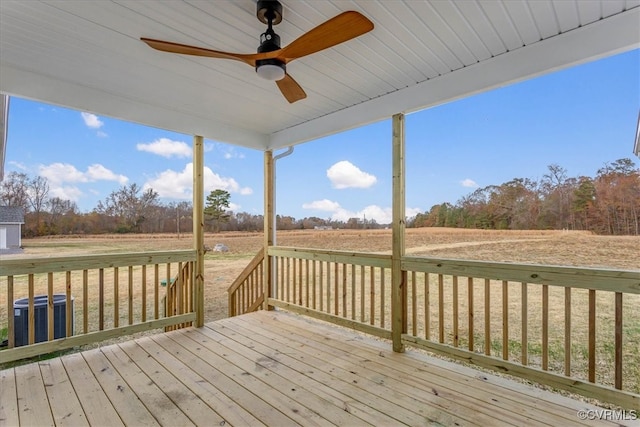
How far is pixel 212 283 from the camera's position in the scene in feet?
13.4

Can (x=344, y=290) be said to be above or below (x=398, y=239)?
below

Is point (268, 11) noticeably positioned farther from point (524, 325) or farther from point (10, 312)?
point (10, 312)

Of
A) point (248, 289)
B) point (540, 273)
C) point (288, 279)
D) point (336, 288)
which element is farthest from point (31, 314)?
point (540, 273)

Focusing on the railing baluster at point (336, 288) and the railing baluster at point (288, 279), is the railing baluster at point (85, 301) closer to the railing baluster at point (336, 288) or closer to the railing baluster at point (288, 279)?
the railing baluster at point (288, 279)

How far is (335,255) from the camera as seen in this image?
3.65 metres

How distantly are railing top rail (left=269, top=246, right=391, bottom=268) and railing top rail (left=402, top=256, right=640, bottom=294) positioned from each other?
0.37 metres

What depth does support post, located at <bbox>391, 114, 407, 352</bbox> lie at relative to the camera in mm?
2977

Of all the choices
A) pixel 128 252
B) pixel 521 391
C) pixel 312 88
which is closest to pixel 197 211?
pixel 128 252

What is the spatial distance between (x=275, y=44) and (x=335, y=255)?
2.42 metres

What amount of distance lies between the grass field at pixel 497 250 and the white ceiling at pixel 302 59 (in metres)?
1.25

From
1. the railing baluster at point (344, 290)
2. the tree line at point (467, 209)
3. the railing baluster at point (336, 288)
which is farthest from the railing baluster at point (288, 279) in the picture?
the railing baluster at point (344, 290)

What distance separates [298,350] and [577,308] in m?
2.31

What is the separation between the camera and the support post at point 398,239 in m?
2.98

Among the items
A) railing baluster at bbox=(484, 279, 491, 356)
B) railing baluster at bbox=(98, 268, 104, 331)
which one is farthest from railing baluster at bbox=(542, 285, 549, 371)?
railing baluster at bbox=(98, 268, 104, 331)
